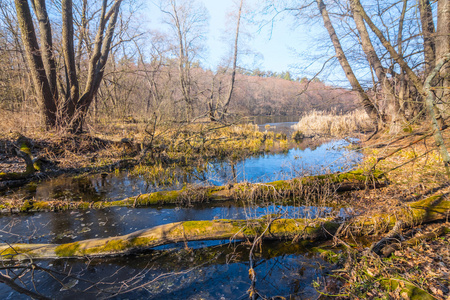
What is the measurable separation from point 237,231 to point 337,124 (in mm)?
14989

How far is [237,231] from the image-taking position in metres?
4.03

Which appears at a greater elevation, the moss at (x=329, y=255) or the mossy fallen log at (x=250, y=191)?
the mossy fallen log at (x=250, y=191)

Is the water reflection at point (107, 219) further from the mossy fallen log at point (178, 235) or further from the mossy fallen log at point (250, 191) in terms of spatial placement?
the mossy fallen log at point (178, 235)

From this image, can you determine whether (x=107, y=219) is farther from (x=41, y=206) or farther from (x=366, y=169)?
(x=366, y=169)

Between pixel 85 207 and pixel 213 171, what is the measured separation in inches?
171

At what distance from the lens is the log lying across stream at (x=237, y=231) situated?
3752mm

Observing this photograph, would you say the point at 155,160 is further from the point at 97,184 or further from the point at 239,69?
the point at 239,69

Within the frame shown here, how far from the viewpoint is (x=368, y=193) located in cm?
591

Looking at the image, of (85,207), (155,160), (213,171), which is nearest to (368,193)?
(213,171)

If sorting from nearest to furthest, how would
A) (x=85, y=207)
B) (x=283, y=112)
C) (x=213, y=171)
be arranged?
1. (x=85, y=207)
2. (x=213, y=171)
3. (x=283, y=112)

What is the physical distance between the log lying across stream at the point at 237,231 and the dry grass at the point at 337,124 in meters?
11.7

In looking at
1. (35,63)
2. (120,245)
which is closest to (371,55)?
(120,245)

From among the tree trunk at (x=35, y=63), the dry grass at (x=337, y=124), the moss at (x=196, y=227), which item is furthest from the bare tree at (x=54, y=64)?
the dry grass at (x=337, y=124)

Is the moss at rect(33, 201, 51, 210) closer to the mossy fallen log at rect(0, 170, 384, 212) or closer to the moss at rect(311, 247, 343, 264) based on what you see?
the mossy fallen log at rect(0, 170, 384, 212)
